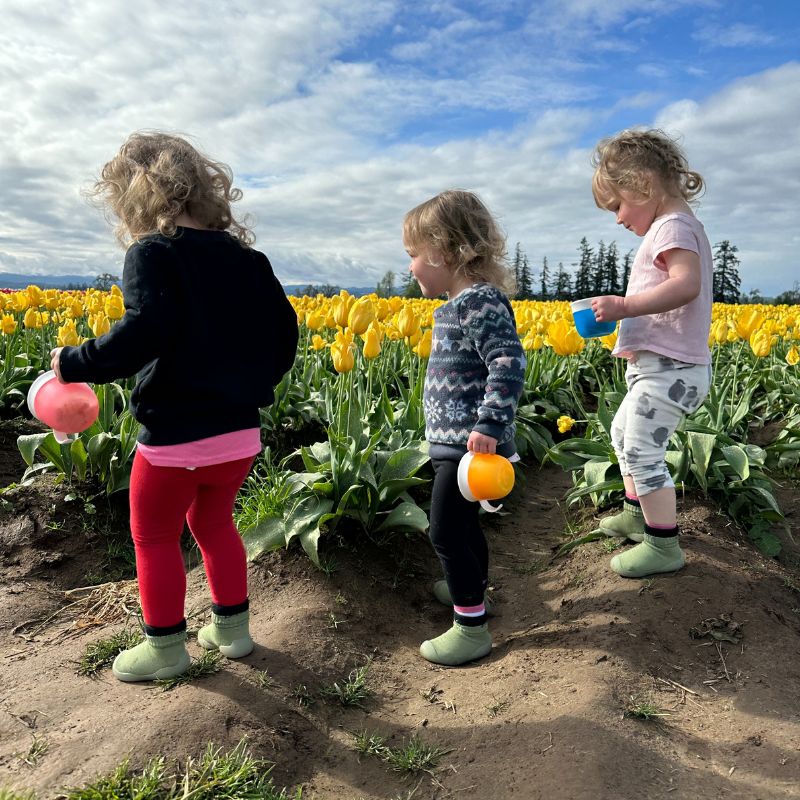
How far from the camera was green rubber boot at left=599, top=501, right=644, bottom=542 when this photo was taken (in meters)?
3.50

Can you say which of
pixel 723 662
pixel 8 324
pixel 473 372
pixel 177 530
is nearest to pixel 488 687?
pixel 723 662

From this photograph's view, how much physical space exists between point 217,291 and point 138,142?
594 millimetres

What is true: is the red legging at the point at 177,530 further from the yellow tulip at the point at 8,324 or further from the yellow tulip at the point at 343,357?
the yellow tulip at the point at 8,324

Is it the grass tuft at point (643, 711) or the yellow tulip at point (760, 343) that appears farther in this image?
the yellow tulip at point (760, 343)

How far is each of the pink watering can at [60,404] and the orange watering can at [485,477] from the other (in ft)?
4.41

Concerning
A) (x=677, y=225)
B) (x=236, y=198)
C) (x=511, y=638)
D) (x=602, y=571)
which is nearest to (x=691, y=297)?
(x=677, y=225)

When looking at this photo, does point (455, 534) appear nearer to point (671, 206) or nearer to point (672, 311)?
point (672, 311)

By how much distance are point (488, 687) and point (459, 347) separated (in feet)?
4.07

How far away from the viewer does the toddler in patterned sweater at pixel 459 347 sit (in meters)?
2.58

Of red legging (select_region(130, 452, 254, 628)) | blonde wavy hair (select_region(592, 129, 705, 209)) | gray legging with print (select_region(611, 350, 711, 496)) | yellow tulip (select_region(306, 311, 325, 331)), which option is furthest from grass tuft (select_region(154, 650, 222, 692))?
yellow tulip (select_region(306, 311, 325, 331))

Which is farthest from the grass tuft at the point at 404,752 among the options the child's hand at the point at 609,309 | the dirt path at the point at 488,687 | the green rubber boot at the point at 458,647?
the child's hand at the point at 609,309

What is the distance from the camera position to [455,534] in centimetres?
273

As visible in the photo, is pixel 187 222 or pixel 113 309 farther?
pixel 113 309

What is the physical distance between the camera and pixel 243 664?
Answer: 2.64 m
